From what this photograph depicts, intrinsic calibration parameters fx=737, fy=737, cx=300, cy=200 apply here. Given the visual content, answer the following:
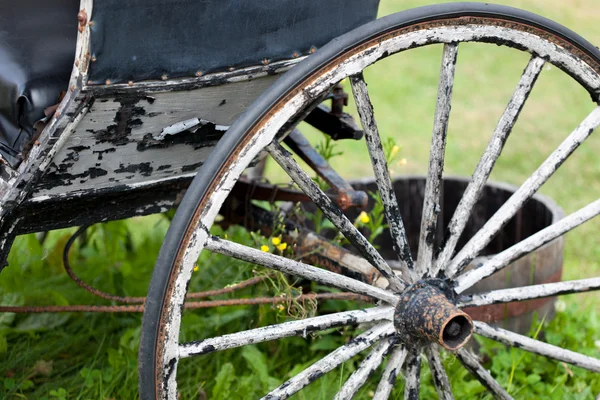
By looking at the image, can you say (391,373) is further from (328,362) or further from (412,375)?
(328,362)

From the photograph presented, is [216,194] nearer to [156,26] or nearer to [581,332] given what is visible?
[156,26]

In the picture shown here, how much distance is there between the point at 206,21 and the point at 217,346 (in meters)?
0.71

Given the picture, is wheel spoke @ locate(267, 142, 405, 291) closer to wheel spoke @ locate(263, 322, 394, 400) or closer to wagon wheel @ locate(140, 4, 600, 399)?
wagon wheel @ locate(140, 4, 600, 399)

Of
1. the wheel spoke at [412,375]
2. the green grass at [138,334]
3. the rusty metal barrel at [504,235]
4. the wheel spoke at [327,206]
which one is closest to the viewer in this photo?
the wheel spoke at [327,206]

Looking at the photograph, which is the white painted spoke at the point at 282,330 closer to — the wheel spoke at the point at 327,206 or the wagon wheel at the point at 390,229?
the wagon wheel at the point at 390,229

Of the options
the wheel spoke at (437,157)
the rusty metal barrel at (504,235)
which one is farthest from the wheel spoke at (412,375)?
the rusty metal barrel at (504,235)

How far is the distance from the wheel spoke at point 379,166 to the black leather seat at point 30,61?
70cm

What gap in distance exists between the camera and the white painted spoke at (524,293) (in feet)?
6.20

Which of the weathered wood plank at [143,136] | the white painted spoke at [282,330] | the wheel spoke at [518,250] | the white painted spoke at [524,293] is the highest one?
the weathered wood plank at [143,136]

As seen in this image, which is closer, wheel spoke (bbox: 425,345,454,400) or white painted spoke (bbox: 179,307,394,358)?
white painted spoke (bbox: 179,307,394,358)

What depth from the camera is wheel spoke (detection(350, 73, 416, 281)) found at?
1.65m

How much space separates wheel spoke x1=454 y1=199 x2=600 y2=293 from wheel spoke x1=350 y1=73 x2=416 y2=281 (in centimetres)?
15

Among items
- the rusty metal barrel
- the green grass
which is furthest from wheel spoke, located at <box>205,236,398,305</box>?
→ the rusty metal barrel

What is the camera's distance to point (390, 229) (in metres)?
1.79
